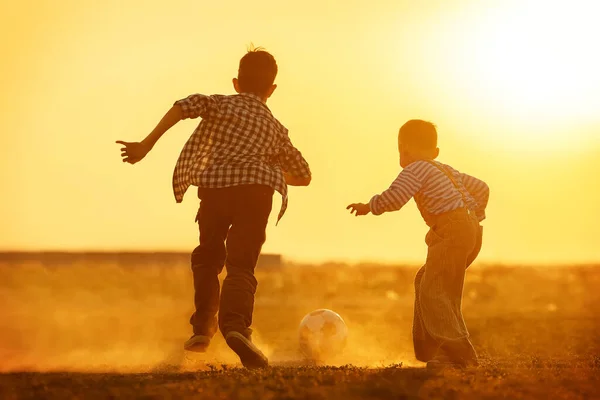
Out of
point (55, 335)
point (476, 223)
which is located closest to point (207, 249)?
point (476, 223)

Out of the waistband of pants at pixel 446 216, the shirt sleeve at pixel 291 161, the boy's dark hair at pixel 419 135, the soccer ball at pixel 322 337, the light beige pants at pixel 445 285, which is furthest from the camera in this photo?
the soccer ball at pixel 322 337

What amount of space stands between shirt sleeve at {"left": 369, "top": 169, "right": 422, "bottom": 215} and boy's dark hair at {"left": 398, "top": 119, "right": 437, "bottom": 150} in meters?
0.35

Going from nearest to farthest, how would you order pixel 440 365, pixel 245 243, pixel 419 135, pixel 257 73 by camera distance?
pixel 245 243, pixel 440 365, pixel 257 73, pixel 419 135

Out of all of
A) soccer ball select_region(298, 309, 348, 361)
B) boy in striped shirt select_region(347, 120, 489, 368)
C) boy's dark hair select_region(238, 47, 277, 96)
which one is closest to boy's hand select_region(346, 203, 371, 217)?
boy in striped shirt select_region(347, 120, 489, 368)

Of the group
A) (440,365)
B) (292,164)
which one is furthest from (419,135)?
(440,365)

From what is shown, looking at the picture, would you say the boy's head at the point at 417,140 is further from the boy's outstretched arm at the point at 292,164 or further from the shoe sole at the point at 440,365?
the shoe sole at the point at 440,365

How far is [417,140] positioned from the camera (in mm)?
8016

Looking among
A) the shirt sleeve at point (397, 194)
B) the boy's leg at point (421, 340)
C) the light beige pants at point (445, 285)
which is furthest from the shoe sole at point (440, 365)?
the shirt sleeve at point (397, 194)

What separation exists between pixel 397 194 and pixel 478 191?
0.93 metres

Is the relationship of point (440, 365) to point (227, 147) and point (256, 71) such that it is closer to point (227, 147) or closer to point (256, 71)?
point (227, 147)

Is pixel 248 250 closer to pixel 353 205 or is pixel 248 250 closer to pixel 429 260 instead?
pixel 353 205

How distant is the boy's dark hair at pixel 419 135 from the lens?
8.01 m

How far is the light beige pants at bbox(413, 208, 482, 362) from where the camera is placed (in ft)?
24.6

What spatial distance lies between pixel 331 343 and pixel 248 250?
4.17 m
